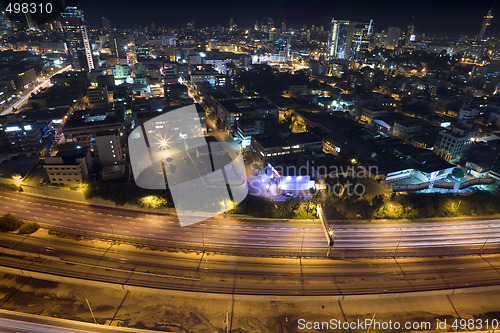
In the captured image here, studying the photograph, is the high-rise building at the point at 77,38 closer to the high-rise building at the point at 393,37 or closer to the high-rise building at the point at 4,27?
the high-rise building at the point at 4,27

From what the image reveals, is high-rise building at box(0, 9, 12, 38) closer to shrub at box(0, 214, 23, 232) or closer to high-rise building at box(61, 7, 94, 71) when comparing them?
high-rise building at box(61, 7, 94, 71)

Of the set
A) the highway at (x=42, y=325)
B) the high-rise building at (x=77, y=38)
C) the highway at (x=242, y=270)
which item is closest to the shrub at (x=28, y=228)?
the highway at (x=242, y=270)

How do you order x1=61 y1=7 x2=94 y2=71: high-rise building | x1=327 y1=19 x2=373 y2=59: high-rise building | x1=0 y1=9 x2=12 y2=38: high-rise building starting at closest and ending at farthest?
x1=61 y1=7 x2=94 y2=71: high-rise building → x1=0 y1=9 x2=12 y2=38: high-rise building → x1=327 y1=19 x2=373 y2=59: high-rise building

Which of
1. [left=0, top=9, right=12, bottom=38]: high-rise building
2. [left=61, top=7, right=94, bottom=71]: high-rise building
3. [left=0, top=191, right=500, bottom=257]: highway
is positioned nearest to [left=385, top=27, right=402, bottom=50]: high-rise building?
[left=61, top=7, right=94, bottom=71]: high-rise building

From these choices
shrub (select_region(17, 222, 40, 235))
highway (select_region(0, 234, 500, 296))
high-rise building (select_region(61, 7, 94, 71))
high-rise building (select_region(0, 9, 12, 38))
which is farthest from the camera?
high-rise building (select_region(0, 9, 12, 38))

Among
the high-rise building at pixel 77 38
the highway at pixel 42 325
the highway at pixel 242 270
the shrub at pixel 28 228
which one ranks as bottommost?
the highway at pixel 242 270

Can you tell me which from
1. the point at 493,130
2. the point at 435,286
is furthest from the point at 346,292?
the point at 493,130
